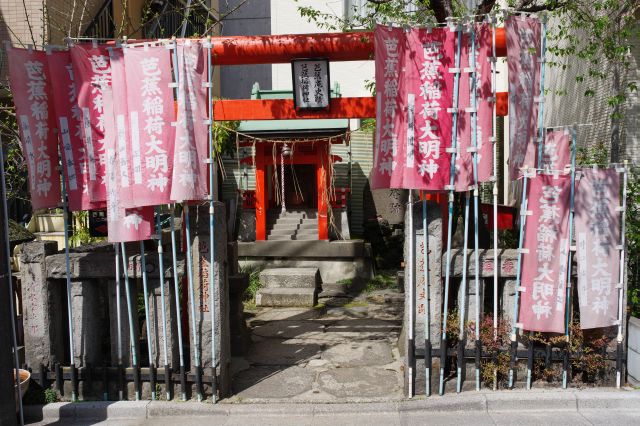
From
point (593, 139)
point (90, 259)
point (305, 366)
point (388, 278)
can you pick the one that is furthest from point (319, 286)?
point (90, 259)

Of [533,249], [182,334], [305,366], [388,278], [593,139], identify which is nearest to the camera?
[533,249]

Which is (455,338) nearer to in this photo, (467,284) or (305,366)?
(467,284)

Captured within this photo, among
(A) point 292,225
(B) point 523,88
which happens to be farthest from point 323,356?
(A) point 292,225

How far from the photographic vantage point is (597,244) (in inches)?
271

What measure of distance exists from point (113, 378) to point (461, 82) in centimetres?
555

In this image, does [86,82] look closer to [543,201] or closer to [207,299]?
[207,299]

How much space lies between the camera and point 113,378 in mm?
7191

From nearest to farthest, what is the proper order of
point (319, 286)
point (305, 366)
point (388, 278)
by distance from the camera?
point (305, 366) → point (319, 286) → point (388, 278)

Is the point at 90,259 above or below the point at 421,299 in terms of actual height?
above

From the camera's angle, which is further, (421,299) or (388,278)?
(388,278)

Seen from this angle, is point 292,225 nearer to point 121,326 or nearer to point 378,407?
point 121,326

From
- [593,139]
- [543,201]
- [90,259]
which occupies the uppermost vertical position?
[593,139]

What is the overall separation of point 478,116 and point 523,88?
68cm

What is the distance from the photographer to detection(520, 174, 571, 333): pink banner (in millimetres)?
6891
